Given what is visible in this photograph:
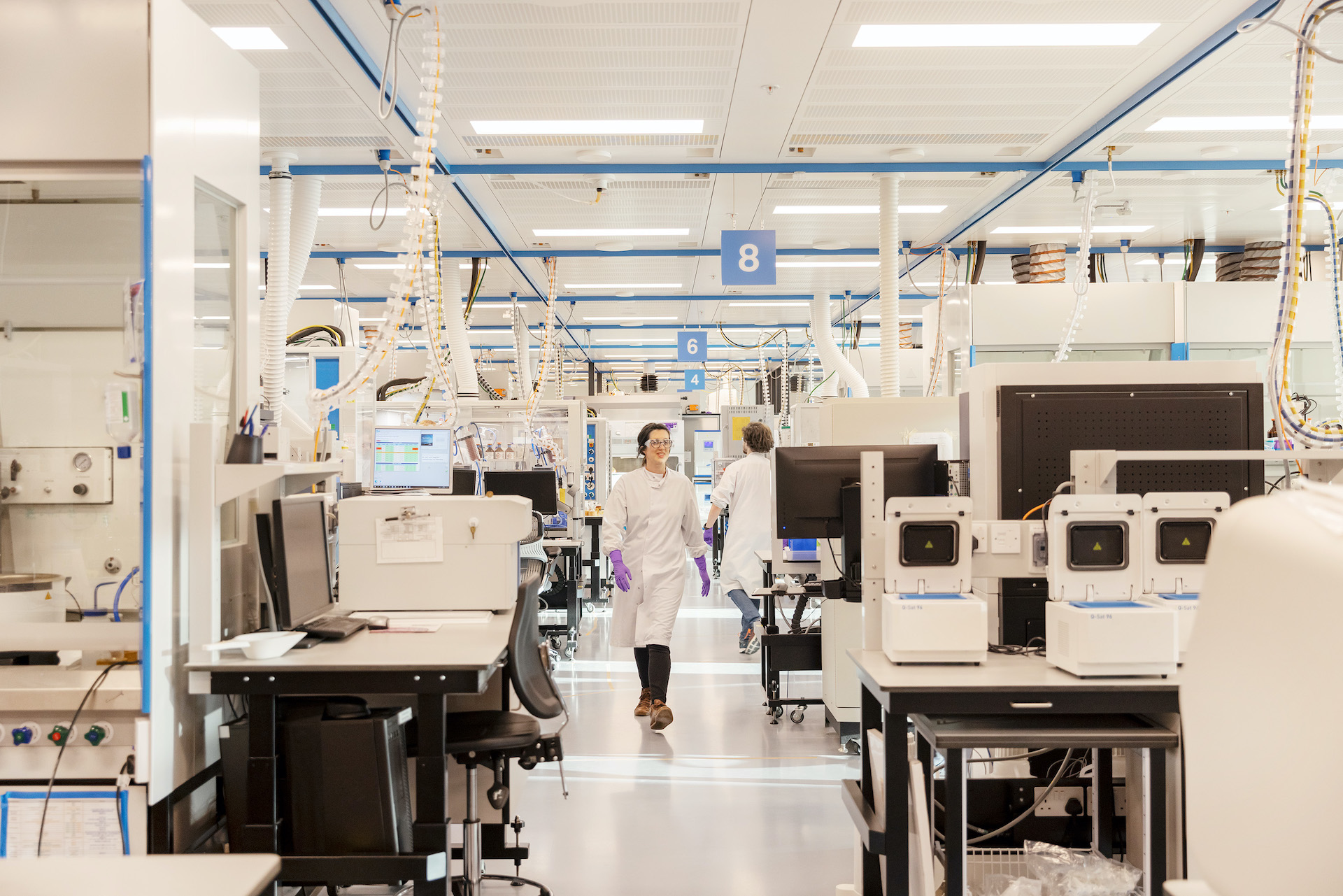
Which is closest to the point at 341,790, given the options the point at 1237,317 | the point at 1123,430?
the point at 1123,430

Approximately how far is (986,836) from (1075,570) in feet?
2.78

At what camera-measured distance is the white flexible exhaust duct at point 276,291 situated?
433cm

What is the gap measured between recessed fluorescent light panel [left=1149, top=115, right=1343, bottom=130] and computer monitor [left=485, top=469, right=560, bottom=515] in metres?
4.32

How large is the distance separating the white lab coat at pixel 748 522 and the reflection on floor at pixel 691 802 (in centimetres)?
72

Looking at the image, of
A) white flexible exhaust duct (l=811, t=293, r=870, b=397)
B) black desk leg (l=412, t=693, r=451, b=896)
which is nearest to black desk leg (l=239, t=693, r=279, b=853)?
black desk leg (l=412, t=693, r=451, b=896)

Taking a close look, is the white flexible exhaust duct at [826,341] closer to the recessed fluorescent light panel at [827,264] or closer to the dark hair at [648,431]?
the recessed fluorescent light panel at [827,264]

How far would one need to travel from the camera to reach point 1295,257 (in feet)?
9.23

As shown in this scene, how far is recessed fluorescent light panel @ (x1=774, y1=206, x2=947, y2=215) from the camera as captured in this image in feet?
22.3

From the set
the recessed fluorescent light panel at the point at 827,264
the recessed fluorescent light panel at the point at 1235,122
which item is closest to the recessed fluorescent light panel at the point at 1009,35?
the recessed fluorescent light panel at the point at 1235,122

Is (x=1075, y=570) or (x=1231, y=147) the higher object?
(x=1231, y=147)

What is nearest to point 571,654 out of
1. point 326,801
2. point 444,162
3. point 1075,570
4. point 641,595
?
point 641,595

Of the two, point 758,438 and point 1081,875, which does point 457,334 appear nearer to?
point 758,438

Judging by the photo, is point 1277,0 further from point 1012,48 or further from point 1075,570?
point 1075,570

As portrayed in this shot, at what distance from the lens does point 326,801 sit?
7.95 feet
